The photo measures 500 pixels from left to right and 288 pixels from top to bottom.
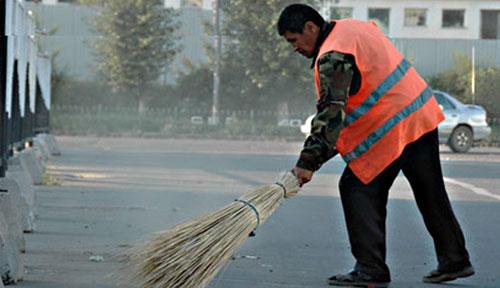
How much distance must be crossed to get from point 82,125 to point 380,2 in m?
21.1

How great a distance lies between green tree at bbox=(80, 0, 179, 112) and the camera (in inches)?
1812

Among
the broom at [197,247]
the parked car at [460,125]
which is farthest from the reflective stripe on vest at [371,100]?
the parked car at [460,125]

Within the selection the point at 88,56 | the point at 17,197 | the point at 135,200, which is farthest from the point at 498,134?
the point at 17,197

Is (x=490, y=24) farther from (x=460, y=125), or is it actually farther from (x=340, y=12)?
(x=460, y=125)

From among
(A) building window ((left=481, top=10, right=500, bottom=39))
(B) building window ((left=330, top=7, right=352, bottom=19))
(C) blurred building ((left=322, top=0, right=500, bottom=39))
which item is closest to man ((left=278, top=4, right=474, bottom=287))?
(B) building window ((left=330, top=7, right=352, bottom=19))

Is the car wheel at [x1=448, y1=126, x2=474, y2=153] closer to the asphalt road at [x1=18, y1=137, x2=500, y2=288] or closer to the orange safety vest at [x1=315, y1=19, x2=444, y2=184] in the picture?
the asphalt road at [x1=18, y1=137, x2=500, y2=288]

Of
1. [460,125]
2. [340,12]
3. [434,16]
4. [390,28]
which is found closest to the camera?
[460,125]

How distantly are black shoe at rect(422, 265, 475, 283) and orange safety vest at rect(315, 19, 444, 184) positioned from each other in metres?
0.83

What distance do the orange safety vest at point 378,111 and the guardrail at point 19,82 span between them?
2852mm

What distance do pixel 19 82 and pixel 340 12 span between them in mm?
39285

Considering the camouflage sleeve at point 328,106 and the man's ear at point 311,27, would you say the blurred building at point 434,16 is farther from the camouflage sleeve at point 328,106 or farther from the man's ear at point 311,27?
the camouflage sleeve at point 328,106

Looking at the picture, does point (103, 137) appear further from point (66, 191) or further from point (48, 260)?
point (48, 260)

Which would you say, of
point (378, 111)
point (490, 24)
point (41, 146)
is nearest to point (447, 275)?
point (378, 111)

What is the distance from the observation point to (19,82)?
1509cm
